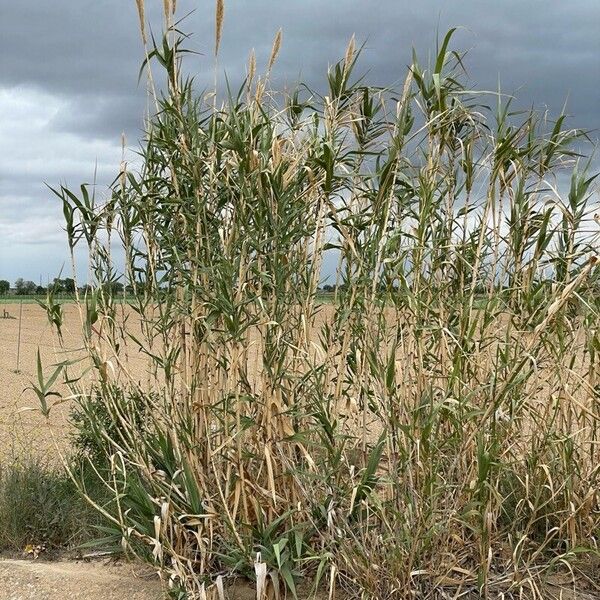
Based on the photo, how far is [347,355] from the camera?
3.82 metres

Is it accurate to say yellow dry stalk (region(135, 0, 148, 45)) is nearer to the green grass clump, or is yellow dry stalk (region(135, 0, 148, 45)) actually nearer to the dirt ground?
the dirt ground

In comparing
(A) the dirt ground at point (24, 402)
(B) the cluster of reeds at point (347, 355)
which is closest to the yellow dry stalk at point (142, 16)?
(B) the cluster of reeds at point (347, 355)

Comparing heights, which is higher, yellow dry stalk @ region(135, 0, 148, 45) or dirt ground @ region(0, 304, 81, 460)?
yellow dry stalk @ region(135, 0, 148, 45)

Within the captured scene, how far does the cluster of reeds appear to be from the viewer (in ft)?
11.2

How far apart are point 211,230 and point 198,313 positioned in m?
0.40

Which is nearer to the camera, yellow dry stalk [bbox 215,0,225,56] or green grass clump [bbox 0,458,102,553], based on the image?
yellow dry stalk [bbox 215,0,225,56]

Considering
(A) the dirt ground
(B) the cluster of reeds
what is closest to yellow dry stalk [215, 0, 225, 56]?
(B) the cluster of reeds

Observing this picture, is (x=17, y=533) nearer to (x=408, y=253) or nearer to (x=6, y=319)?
(x=408, y=253)

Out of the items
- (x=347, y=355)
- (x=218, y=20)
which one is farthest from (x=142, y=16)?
(x=347, y=355)

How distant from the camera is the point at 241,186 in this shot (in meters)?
3.56

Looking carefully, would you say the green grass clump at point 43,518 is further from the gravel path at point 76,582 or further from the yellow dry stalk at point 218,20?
the yellow dry stalk at point 218,20

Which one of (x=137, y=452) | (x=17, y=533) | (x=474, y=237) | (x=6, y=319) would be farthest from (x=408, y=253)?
(x=6, y=319)

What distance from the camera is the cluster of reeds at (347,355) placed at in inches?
134

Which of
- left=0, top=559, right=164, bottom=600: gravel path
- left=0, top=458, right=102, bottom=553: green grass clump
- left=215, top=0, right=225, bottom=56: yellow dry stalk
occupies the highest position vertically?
left=215, top=0, right=225, bottom=56: yellow dry stalk
